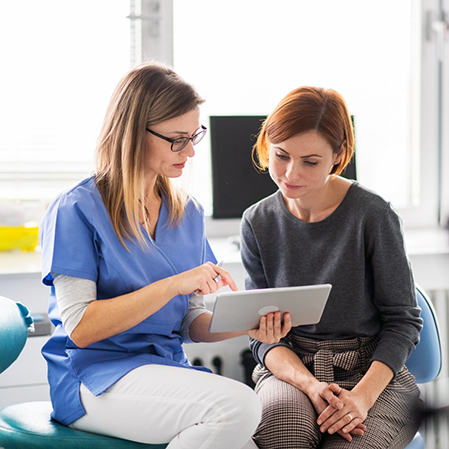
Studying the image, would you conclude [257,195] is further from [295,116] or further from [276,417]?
[276,417]

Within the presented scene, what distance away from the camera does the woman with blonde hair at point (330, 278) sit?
46.9 inches

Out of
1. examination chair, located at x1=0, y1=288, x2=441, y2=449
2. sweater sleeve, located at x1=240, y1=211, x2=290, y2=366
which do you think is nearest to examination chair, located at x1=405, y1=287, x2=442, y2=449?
examination chair, located at x1=0, y1=288, x2=441, y2=449

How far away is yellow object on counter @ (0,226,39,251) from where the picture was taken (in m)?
1.80

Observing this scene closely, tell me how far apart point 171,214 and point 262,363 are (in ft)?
1.43

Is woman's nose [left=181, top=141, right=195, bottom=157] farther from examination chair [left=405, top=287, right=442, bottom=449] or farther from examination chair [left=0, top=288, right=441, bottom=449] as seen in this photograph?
examination chair [left=405, top=287, right=442, bottom=449]

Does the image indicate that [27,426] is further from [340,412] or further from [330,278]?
[330,278]

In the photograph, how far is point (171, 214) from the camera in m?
1.30

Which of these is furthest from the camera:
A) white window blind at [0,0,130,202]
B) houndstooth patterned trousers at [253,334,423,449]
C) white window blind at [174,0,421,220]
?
white window blind at [174,0,421,220]

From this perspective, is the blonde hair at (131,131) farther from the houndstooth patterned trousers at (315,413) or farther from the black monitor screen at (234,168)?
the black monitor screen at (234,168)

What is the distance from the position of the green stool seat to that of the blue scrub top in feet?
0.11

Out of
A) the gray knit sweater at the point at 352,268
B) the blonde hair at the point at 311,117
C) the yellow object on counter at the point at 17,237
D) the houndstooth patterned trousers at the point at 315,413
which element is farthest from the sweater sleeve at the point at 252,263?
the yellow object on counter at the point at 17,237

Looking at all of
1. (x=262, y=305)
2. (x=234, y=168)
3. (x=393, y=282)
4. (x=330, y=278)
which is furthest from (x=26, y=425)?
(x=234, y=168)

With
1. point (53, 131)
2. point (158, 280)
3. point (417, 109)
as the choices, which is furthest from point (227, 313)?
point (417, 109)

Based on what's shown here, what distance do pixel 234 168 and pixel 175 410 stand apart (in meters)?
1.03
